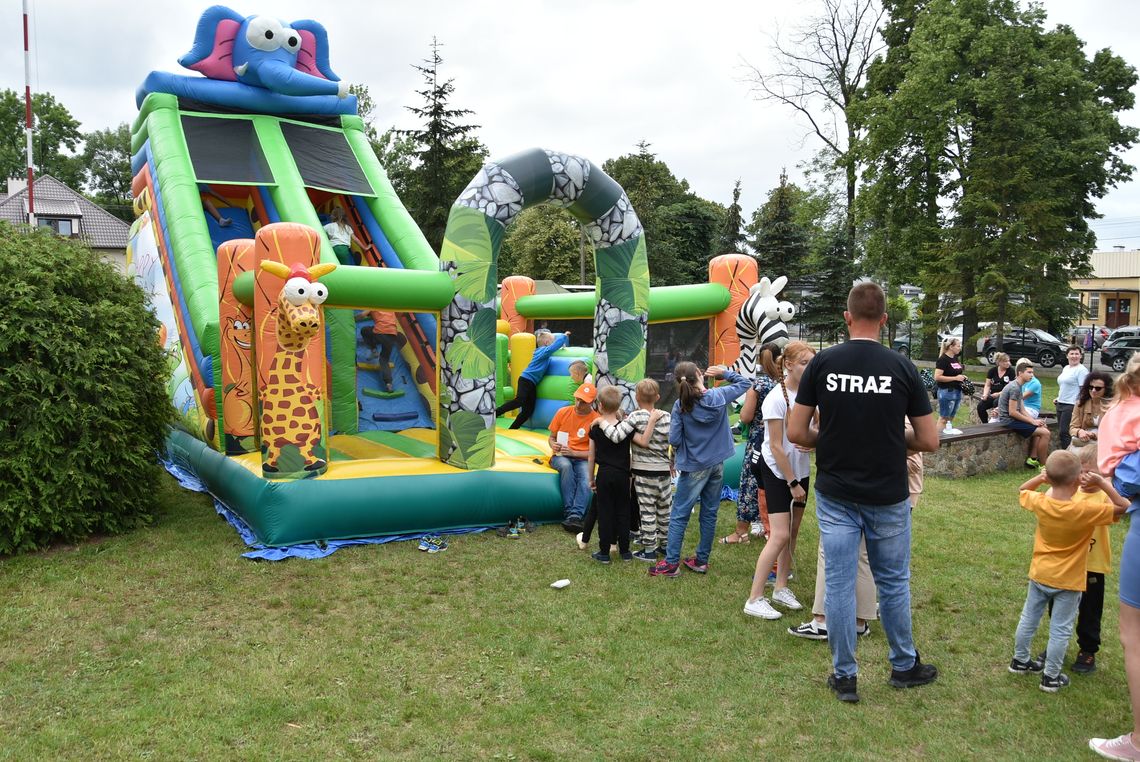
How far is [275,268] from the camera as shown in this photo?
598 cm

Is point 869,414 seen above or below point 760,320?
below

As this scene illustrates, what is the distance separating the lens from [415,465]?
6688mm

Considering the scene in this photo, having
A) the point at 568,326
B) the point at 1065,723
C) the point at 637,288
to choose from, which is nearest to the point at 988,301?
the point at 568,326

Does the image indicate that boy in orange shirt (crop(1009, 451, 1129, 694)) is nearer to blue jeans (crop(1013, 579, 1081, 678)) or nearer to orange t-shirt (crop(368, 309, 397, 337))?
blue jeans (crop(1013, 579, 1081, 678))

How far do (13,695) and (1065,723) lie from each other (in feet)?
15.4

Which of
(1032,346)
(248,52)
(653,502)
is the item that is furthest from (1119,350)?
(248,52)

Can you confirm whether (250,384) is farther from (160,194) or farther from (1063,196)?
(1063,196)

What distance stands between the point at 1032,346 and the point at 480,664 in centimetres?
2316

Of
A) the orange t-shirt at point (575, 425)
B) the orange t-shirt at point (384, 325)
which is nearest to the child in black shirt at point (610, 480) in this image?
the orange t-shirt at point (575, 425)

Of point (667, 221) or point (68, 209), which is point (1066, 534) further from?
point (68, 209)

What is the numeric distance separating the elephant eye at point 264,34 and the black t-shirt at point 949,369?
358 inches

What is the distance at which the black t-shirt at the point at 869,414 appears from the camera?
11.8 feet

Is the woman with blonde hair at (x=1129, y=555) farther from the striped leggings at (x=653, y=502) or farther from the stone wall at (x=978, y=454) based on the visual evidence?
the stone wall at (x=978, y=454)

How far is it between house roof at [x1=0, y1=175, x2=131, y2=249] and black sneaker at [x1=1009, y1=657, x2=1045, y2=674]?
113 feet
